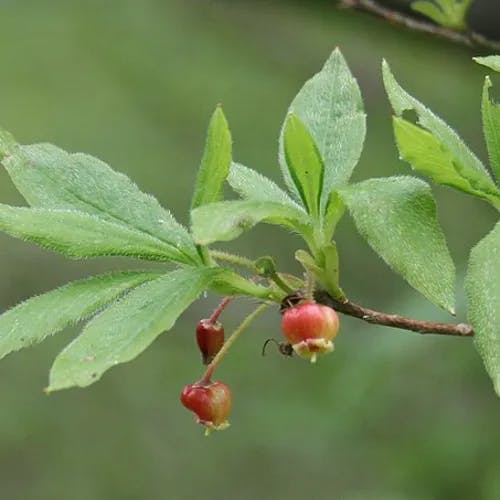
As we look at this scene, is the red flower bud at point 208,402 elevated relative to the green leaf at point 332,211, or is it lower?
lower

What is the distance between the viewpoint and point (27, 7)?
656cm

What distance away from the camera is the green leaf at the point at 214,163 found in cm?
141

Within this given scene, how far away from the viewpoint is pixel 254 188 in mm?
1574

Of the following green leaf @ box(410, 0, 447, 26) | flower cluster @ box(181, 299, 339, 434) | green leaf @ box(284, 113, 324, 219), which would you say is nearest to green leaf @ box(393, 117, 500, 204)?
green leaf @ box(284, 113, 324, 219)

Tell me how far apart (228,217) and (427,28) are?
1650mm

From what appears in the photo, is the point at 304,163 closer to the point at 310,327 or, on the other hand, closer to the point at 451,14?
the point at 310,327

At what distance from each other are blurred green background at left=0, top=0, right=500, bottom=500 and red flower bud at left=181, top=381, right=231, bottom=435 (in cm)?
176

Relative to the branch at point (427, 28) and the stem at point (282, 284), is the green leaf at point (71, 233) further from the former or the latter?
the branch at point (427, 28)

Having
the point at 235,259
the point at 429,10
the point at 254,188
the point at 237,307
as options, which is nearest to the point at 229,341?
the point at 235,259

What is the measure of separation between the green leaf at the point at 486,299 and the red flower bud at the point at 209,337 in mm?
431

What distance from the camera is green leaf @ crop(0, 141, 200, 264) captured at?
61.1 inches

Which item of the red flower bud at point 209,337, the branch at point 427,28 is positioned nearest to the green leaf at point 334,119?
the red flower bud at point 209,337

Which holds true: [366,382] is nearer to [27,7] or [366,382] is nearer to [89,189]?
[89,189]

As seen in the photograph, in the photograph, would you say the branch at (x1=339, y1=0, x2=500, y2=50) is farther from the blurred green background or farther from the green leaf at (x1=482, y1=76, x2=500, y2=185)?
the green leaf at (x1=482, y1=76, x2=500, y2=185)
